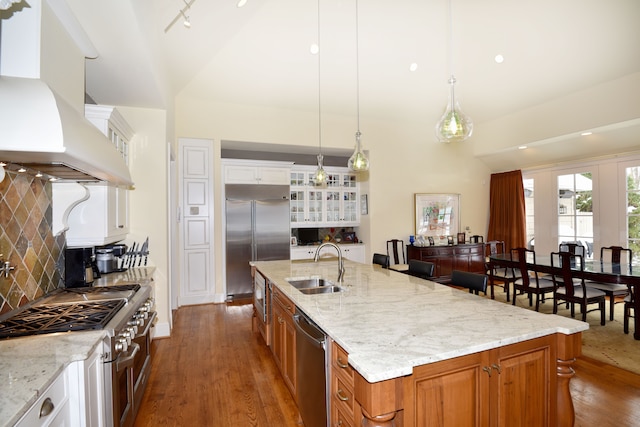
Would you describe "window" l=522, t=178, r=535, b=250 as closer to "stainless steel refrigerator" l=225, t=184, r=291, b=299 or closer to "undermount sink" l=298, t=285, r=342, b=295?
"stainless steel refrigerator" l=225, t=184, r=291, b=299

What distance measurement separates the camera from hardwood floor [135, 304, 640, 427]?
220 centimetres

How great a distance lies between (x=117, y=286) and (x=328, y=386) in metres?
1.91

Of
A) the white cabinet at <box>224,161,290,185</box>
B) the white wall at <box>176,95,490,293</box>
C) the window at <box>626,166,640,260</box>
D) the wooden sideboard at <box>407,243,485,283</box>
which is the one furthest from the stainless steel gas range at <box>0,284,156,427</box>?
the window at <box>626,166,640,260</box>

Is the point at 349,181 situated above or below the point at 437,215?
above

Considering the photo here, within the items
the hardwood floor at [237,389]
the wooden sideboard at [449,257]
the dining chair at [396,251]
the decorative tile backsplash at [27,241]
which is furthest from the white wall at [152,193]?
the wooden sideboard at [449,257]

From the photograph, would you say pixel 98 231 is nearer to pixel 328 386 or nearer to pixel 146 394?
pixel 146 394

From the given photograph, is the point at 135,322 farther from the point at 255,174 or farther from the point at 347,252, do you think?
the point at 347,252

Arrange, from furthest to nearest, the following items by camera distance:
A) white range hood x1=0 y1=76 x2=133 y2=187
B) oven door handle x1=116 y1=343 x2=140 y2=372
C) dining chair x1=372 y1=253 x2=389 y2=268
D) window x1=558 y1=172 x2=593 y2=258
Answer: window x1=558 y1=172 x2=593 y2=258, dining chair x1=372 y1=253 x2=389 y2=268, oven door handle x1=116 y1=343 x2=140 y2=372, white range hood x1=0 y1=76 x2=133 y2=187

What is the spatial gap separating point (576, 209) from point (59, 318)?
7.57 m

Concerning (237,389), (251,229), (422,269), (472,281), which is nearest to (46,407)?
(237,389)

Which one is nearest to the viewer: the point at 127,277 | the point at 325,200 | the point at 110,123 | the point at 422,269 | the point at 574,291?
the point at 110,123

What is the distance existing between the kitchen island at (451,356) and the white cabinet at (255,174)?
12.3ft

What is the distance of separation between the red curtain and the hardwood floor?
4122 millimetres

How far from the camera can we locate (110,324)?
1703mm
